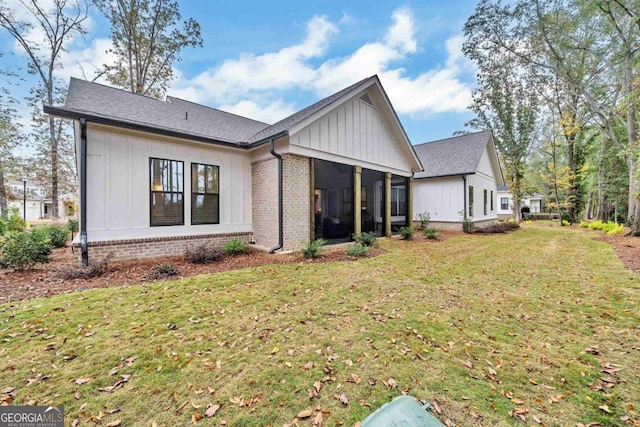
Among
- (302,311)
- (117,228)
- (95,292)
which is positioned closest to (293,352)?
(302,311)

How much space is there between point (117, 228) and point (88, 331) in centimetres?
412

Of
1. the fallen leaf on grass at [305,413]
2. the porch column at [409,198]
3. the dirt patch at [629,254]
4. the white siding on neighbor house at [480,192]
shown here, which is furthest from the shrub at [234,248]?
the white siding on neighbor house at [480,192]

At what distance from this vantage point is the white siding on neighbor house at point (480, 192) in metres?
16.0

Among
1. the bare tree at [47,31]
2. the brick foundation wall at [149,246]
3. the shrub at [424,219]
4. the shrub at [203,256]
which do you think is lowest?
the shrub at [203,256]

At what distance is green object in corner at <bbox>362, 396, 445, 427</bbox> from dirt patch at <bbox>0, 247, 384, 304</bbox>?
16.5 ft

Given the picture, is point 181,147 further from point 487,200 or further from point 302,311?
point 487,200

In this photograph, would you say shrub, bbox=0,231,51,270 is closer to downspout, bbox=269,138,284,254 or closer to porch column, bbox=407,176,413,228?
downspout, bbox=269,138,284,254

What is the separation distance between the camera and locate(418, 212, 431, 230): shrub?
14.9m

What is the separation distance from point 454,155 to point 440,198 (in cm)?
326

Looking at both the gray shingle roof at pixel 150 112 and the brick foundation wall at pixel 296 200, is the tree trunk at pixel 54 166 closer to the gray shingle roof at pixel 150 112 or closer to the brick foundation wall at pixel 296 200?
the gray shingle roof at pixel 150 112

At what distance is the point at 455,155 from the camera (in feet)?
54.3

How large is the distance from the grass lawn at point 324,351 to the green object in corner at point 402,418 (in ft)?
1.33

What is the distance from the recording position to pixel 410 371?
2525mm

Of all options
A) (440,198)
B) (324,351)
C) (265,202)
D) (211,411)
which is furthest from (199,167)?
(440,198)
